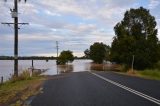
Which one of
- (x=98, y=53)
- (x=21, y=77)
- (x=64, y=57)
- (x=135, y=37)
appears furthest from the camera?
(x=98, y=53)

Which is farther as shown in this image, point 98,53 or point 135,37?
point 98,53

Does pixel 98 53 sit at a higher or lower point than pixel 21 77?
higher

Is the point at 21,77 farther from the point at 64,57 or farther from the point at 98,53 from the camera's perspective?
the point at 98,53

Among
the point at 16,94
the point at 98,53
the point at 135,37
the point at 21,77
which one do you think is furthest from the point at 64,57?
the point at 16,94

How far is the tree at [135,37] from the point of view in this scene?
78.4 meters

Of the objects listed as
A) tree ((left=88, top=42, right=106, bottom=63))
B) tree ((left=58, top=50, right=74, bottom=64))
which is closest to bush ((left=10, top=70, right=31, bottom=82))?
tree ((left=58, top=50, right=74, bottom=64))

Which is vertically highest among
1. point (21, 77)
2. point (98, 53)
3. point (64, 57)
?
point (98, 53)

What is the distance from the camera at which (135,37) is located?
86.6 m

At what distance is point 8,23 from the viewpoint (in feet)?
121

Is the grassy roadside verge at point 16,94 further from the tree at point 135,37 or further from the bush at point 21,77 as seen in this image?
the tree at point 135,37

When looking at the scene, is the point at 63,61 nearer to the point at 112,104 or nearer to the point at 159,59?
the point at 159,59

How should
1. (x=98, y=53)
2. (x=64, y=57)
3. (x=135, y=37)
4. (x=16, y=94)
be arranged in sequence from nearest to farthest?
(x=16, y=94)
(x=135, y=37)
(x=64, y=57)
(x=98, y=53)

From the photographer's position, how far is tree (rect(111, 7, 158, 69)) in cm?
7838

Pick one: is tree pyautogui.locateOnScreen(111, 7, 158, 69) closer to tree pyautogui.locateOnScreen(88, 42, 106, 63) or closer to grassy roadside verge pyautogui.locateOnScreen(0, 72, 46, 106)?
grassy roadside verge pyautogui.locateOnScreen(0, 72, 46, 106)
